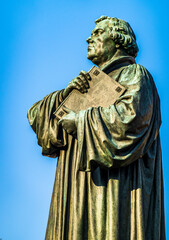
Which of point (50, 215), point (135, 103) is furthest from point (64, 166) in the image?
point (135, 103)

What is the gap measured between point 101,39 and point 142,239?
12.1 ft

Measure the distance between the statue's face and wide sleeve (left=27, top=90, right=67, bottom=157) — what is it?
91 cm

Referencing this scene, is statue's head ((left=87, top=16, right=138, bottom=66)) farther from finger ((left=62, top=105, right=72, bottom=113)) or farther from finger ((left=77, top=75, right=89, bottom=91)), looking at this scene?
finger ((left=62, top=105, right=72, bottom=113))

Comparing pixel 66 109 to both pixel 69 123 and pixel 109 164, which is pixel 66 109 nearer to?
pixel 69 123

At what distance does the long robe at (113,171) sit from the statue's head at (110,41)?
807 millimetres

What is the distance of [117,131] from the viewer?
33.5 ft

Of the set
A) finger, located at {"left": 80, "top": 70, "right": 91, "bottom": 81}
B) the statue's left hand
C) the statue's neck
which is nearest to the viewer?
the statue's left hand

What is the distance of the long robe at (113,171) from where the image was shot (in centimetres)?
1010

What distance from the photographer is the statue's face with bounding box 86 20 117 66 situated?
1170 cm

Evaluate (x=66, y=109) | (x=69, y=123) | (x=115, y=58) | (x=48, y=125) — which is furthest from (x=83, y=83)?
(x=115, y=58)

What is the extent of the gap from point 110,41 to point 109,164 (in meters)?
2.60

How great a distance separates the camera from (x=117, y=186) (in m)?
10.2

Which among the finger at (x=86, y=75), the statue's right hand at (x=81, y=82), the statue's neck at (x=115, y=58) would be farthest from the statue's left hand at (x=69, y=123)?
the statue's neck at (x=115, y=58)

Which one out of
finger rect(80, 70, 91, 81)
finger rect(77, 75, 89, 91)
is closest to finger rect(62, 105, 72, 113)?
finger rect(77, 75, 89, 91)
